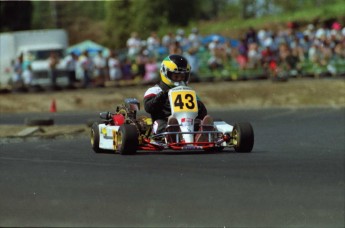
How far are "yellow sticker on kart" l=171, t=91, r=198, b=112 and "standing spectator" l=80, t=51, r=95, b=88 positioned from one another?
18520mm

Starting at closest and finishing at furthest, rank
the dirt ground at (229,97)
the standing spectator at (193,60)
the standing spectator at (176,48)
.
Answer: the dirt ground at (229,97)
the standing spectator at (176,48)
the standing spectator at (193,60)

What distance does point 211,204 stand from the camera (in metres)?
7.94

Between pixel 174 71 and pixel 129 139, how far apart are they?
4.11ft

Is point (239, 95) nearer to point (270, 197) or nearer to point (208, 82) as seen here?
point (208, 82)

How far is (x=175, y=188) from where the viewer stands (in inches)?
349

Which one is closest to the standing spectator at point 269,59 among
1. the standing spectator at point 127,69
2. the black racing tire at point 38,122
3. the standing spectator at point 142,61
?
the standing spectator at point 142,61

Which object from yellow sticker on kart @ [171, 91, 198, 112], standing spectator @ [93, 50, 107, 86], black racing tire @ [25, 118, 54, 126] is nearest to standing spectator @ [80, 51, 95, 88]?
standing spectator @ [93, 50, 107, 86]

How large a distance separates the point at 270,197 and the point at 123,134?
3.81 metres

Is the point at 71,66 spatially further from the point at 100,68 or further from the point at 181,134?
the point at 181,134

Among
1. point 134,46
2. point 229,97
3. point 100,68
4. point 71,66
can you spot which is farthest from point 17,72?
point 229,97

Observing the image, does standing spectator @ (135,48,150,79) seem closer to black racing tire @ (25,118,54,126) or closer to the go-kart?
black racing tire @ (25,118,54,126)

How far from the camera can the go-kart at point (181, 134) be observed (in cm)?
1194

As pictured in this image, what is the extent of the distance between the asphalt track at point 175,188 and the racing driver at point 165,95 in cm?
45

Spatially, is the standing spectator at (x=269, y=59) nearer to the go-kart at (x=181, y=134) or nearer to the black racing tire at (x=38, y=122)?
the black racing tire at (x=38, y=122)
